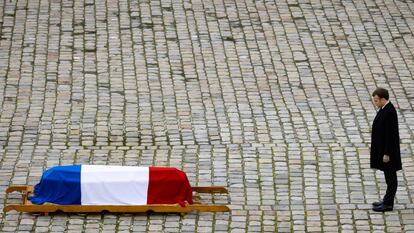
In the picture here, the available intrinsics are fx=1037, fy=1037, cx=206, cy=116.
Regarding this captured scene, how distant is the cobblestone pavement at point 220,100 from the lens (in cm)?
1245

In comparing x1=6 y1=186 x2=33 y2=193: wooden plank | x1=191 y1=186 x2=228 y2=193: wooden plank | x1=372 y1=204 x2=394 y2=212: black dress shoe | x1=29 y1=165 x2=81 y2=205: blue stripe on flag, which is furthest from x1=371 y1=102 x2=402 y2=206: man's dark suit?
x1=6 y1=186 x2=33 y2=193: wooden plank

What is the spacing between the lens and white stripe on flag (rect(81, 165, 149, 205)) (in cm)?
1196

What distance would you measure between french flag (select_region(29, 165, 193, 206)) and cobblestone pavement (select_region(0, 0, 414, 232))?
0.21 metres

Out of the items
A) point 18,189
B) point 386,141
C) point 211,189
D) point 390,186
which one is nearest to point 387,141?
point 386,141

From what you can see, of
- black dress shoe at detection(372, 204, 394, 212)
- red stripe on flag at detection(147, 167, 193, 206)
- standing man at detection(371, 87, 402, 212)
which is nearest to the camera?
standing man at detection(371, 87, 402, 212)

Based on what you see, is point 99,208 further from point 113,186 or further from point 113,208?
point 113,186

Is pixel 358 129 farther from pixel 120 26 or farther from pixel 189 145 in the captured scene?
pixel 120 26

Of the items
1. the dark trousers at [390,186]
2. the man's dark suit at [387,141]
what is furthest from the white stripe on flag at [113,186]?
the dark trousers at [390,186]

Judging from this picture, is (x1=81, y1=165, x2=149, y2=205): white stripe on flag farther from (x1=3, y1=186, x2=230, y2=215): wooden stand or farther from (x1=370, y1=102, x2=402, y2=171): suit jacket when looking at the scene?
(x1=370, y1=102, x2=402, y2=171): suit jacket

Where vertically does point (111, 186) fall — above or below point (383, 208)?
above

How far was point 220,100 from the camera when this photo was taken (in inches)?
627

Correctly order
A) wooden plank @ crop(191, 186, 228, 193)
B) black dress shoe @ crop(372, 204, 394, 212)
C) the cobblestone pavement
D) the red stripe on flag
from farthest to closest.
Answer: wooden plank @ crop(191, 186, 228, 193), the cobblestone pavement, black dress shoe @ crop(372, 204, 394, 212), the red stripe on flag

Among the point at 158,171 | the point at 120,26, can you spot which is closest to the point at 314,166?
the point at 158,171

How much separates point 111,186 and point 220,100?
430 centimetres
